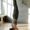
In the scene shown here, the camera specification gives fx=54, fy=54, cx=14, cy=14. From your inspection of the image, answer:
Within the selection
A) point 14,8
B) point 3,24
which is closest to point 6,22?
point 3,24

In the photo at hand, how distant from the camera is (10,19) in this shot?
1.42ft

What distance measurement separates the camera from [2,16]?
0.44 meters

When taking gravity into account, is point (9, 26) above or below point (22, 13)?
below

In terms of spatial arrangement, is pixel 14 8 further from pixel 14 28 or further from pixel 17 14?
pixel 14 28

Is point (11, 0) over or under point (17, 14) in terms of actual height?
over

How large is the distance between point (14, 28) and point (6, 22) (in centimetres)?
8

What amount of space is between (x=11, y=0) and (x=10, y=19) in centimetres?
15

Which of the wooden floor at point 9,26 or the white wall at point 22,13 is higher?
the white wall at point 22,13

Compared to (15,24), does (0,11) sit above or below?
above

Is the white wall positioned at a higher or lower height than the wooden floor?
higher

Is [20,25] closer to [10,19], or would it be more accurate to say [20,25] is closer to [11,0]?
[10,19]

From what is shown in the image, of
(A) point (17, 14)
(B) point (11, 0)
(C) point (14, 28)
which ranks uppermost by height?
(B) point (11, 0)

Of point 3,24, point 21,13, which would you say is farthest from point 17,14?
point 3,24

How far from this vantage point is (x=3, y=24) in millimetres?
434
